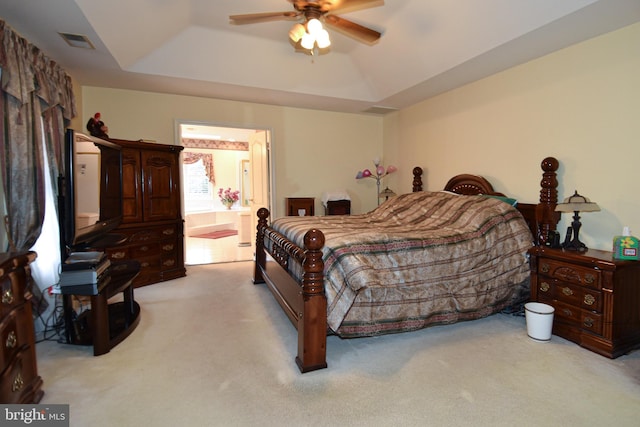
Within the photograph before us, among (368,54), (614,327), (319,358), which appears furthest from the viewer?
(368,54)

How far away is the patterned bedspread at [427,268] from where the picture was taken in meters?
2.14

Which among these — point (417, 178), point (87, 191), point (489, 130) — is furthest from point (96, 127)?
point (489, 130)

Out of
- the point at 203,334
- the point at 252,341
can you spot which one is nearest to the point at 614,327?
the point at 252,341

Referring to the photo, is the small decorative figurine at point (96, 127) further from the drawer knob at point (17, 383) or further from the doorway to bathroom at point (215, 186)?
the doorway to bathroom at point (215, 186)

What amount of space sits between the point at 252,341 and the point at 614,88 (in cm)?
348

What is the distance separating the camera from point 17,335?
1632 millimetres

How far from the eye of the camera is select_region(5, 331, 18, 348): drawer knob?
153 cm

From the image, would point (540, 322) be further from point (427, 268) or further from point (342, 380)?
point (342, 380)

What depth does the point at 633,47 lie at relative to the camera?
98.3 inches

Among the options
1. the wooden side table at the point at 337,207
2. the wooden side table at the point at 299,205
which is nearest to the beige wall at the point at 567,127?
the wooden side table at the point at 337,207

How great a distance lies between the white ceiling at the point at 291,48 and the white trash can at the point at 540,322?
2194 mm

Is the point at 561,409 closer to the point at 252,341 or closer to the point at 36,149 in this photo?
the point at 252,341

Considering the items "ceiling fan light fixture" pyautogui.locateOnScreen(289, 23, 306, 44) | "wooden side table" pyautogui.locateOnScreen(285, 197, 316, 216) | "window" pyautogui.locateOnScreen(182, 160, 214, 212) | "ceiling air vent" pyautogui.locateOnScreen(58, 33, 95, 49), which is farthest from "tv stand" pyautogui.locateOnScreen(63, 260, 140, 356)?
"window" pyautogui.locateOnScreen(182, 160, 214, 212)

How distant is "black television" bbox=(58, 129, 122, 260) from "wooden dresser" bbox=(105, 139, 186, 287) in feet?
2.48
